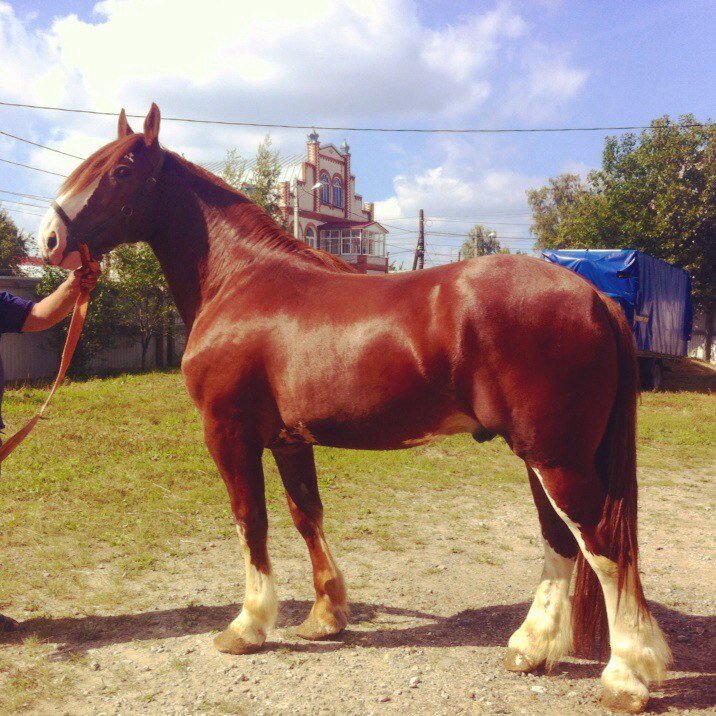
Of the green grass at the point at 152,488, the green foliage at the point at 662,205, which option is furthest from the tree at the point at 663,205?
the green grass at the point at 152,488

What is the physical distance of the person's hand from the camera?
3.12m

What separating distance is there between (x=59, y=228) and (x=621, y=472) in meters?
2.81

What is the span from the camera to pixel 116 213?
10.1ft

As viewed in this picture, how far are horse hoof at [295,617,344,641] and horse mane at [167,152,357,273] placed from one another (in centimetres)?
187

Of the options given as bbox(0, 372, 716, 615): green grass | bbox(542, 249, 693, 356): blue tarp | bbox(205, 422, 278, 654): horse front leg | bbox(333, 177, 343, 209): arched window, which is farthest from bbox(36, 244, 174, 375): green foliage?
bbox(333, 177, 343, 209): arched window

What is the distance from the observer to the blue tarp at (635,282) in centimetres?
1341

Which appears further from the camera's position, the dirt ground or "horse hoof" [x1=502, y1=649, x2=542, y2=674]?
"horse hoof" [x1=502, y1=649, x2=542, y2=674]

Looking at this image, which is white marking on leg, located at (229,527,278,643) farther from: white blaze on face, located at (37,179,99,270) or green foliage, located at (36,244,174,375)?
green foliage, located at (36,244,174,375)

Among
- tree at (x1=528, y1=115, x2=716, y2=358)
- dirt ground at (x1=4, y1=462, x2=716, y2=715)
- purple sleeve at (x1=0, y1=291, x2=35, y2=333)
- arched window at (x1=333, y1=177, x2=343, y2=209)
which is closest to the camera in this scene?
dirt ground at (x1=4, y1=462, x2=716, y2=715)

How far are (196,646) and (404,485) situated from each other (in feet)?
11.5

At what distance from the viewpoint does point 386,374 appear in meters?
2.62

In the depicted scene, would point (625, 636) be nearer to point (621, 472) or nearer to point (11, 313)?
point (621, 472)

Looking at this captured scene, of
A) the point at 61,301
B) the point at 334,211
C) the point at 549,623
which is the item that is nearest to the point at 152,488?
the point at 61,301

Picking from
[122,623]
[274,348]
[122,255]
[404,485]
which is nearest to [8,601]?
[122,623]
